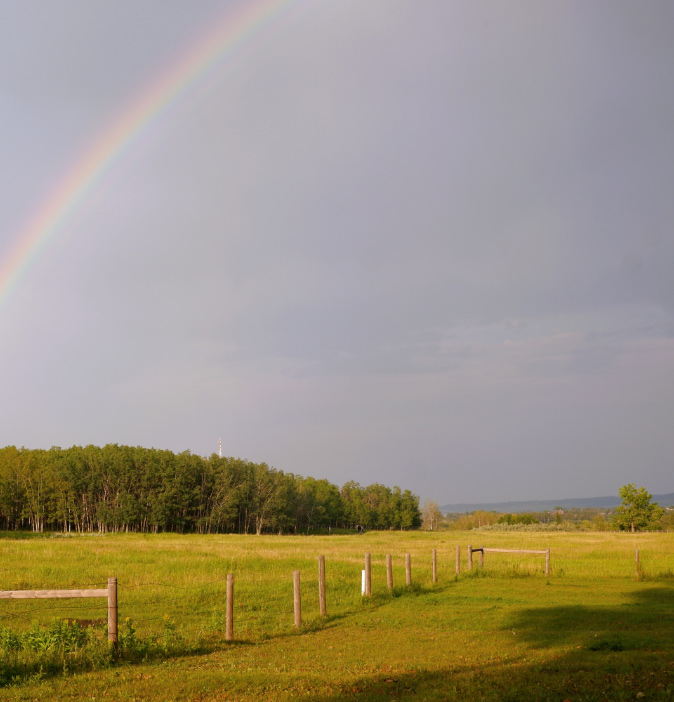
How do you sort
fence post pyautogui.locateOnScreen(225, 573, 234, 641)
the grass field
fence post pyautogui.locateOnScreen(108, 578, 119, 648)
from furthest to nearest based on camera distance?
fence post pyautogui.locateOnScreen(225, 573, 234, 641) → fence post pyautogui.locateOnScreen(108, 578, 119, 648) → the grass field

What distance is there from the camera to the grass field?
31.8ft

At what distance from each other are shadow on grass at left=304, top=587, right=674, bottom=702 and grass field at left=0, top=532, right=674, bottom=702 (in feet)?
0.11

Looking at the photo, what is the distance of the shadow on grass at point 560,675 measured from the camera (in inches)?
356

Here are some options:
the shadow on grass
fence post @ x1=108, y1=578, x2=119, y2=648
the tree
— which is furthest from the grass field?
the tree

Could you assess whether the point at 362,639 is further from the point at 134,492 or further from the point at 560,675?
the point at 134,492

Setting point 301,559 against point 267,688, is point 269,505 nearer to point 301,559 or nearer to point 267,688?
point 301,559

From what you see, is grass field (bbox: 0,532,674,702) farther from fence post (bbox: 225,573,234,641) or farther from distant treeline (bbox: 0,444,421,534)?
distant treeline (bbox: 0,444,421,534)

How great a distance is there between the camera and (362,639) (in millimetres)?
14898

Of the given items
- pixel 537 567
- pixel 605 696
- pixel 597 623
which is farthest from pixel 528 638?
pixel 537 567

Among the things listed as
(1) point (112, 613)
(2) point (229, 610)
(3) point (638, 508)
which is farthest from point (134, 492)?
(1) point (112, 613)

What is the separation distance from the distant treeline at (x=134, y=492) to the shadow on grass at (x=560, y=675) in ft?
305

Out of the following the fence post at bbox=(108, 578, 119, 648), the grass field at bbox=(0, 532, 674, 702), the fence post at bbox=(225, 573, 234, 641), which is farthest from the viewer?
the fence post at bbox=(225, 573, 234, 641)

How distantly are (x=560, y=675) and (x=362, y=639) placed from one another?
5.84 metres

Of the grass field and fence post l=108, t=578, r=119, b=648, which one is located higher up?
fence post l=108, t=578, r=119, b=648
